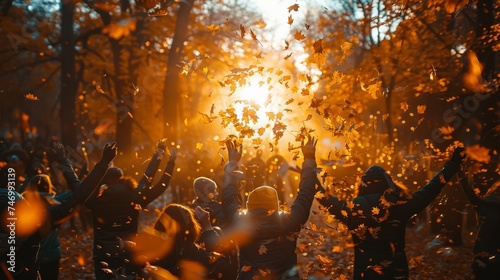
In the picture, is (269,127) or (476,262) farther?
(269,127)

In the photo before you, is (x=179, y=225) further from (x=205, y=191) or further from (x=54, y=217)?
(x=205, y=191)

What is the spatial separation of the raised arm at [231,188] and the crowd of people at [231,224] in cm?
1

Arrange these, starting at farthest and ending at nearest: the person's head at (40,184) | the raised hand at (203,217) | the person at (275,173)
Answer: the person at (275,173) → the person's head at (40,184) → the raised hand at (203,217)

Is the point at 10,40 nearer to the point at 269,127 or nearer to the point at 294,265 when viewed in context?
the point at 269,127

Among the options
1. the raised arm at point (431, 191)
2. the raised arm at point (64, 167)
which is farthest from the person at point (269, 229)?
the raised arm at point (64, 167)

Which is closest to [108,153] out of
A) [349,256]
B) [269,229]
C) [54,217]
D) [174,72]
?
[54,217]

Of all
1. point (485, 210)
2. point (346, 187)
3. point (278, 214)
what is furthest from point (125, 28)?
point (485, 210)

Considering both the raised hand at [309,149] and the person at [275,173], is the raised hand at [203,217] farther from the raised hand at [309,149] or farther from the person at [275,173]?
the person at [275,173]

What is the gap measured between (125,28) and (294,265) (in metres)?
2.62

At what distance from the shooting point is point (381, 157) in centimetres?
1800

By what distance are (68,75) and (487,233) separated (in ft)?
50.7

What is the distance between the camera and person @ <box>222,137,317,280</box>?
4.48 metres

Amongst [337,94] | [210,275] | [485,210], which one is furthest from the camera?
[337,94]

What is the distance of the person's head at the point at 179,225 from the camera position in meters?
4.49
